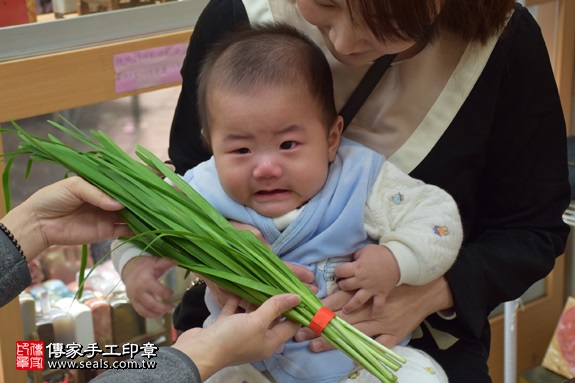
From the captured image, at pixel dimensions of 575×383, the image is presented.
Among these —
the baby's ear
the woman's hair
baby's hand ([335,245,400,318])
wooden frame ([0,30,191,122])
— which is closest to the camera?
the woman's hair

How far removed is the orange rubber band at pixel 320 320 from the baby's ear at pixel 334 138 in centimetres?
32

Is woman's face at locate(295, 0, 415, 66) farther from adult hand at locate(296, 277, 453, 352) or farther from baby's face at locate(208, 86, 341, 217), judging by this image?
adult hand at locate(296, 277, 453, 352)

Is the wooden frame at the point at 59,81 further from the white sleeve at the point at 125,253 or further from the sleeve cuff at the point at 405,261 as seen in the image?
the sleeve cuff at the point at 405,261

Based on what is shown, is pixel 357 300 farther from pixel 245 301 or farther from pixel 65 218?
pixel 65 218

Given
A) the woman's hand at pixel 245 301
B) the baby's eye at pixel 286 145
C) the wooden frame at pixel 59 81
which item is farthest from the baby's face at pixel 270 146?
the wooden frame at pixel 59 81

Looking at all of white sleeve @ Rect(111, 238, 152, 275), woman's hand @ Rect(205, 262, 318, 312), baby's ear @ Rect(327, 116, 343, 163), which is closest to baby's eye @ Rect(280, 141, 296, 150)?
baby's ear @ Rect(327, 116, 343, 163)

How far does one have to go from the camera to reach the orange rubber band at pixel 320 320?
1382 mm

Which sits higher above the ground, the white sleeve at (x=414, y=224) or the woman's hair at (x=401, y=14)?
the woman's hair at (x=401, y=14)

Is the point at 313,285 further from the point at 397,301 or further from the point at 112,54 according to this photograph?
the point at 112,54

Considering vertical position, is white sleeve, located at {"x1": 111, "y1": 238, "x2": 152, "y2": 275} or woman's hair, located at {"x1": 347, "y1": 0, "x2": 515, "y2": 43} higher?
woman's hair, located at {"x1": 347, "y1": 0, "x2": 515, "y2": 43}

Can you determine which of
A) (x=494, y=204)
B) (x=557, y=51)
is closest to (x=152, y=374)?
(x=494, y=204)

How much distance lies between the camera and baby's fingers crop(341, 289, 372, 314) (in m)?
1.45

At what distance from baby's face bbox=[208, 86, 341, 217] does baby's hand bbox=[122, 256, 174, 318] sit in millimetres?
199

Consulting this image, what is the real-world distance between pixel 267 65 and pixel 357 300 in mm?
448
